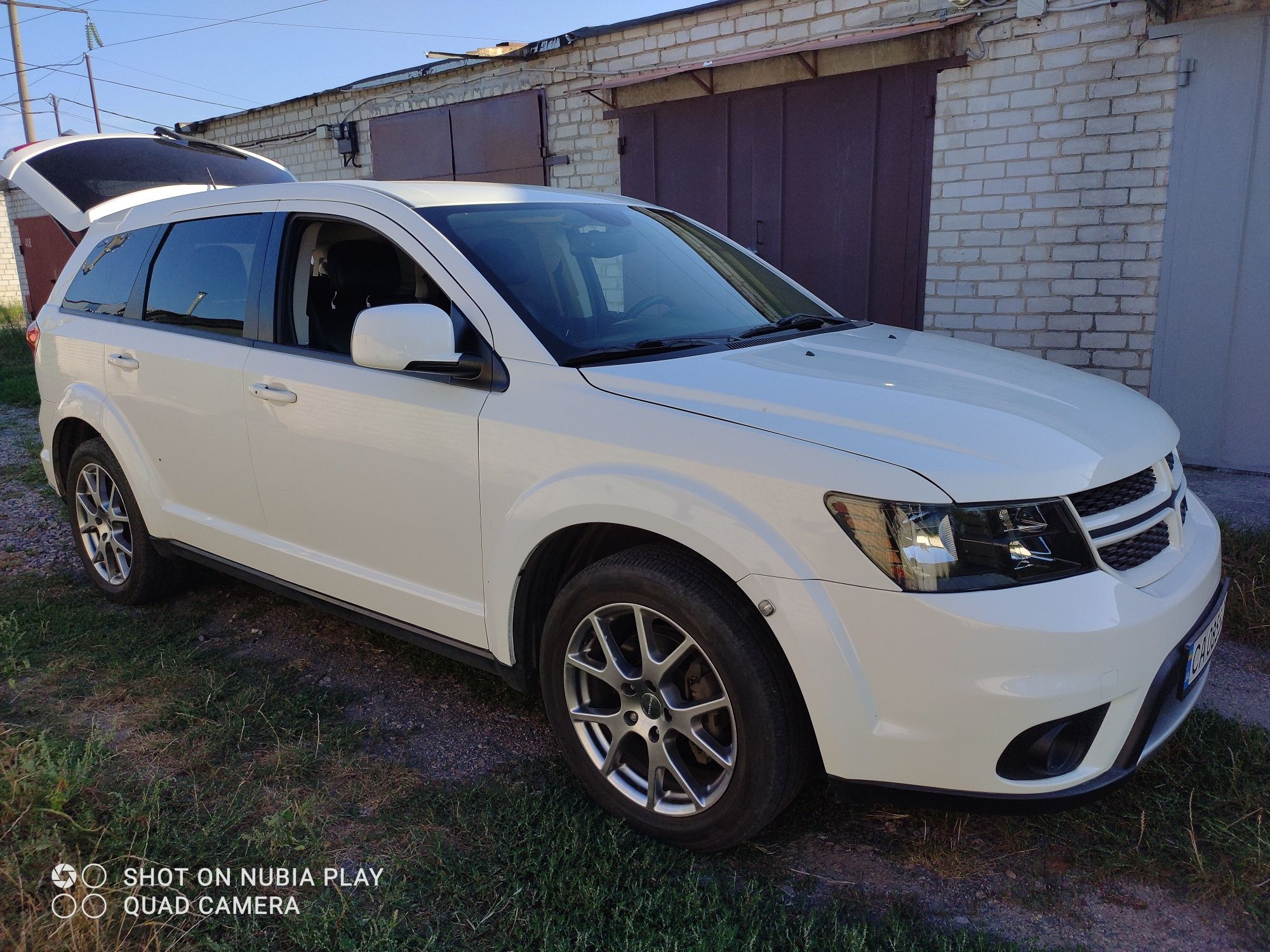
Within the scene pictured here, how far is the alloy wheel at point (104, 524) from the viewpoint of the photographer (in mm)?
4277

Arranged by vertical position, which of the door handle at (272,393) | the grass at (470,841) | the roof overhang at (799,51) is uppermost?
the roof overhang at (799,51)

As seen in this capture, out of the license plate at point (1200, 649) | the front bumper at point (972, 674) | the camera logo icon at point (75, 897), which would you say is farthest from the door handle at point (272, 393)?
the license plate at point (1200, 649)

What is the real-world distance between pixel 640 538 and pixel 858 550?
2.30 ft

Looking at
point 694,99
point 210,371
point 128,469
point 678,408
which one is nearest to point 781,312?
point 678,408

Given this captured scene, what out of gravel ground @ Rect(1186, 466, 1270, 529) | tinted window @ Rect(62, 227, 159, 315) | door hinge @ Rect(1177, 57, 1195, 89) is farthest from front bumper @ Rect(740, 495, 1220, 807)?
door hinge @ Rect(1177, 57, 1195, 89)

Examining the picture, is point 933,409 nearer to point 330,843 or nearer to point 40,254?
point 330,843

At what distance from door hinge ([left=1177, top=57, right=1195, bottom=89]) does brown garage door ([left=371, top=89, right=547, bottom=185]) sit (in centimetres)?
554

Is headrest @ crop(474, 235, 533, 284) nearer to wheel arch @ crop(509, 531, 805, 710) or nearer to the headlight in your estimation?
wheel arch @ crop(509, 531, 805, 710)

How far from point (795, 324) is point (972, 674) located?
1.57 meters

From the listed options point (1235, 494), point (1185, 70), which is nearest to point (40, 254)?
point (1185, 70)

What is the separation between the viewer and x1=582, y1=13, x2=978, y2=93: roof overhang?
6.42 m

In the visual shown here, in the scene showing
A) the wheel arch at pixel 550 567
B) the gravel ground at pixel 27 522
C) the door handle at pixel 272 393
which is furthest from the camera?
the gravel ground at pixel 27 522

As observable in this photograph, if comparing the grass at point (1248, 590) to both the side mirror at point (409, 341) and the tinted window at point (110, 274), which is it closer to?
the side mirror at point (409, 341)

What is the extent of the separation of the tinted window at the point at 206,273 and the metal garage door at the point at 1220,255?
537 cm
